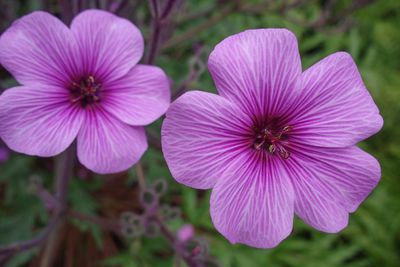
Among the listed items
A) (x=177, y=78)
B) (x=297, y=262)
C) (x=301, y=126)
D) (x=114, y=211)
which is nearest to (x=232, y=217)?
(x=301, y=126)

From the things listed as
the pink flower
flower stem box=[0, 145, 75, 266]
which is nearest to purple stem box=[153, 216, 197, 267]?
flower stem box=[0, 145, 75, 266]

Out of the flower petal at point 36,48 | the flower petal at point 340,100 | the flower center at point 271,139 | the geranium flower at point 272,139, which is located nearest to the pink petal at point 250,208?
the geranium flower at point 272,139

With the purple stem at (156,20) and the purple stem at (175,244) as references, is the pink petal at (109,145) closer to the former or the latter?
the purple stem at (156,20)

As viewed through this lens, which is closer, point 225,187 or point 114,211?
point 225,187

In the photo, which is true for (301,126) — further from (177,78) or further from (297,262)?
(297,262)

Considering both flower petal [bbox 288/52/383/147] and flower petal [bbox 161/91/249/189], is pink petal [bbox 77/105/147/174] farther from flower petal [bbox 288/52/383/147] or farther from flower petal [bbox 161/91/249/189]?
flower petal [bbox 288/52/383/147]
